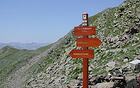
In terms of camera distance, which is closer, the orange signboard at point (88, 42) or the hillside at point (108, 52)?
the orange signboard at point (88, 42)

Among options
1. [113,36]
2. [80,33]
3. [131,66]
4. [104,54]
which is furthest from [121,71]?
[113,36]

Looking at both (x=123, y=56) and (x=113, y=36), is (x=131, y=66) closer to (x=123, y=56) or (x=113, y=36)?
(x=123, y=56)

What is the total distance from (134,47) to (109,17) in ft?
64.5

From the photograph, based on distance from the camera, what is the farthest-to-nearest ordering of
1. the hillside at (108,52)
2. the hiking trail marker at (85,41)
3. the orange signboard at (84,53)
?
the hillside at (108,52) < the orange signboard at (84,53) < the hiking trail marker at (85,41)

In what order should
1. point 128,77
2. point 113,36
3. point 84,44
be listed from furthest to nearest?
point 113,36 → point 128,77 → point 84,44

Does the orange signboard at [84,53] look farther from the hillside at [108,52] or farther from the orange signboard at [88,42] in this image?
the hillside at [108,52]

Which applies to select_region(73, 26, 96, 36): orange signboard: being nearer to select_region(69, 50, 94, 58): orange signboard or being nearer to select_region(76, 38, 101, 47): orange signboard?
select_region(76, 38, 101, 47): orange signboard

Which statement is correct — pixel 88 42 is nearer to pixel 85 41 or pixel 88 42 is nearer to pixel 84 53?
pixel 85 41

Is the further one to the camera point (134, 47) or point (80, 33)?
point (134, 47)

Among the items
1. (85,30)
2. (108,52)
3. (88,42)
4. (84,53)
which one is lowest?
(108,52)

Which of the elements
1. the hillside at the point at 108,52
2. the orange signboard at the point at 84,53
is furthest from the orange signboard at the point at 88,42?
the hillside at the point at 108,52

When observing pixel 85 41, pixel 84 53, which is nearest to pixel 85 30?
pixel 85 41

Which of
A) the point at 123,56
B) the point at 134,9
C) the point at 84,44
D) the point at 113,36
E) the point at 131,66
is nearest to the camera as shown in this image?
the point at 84,44

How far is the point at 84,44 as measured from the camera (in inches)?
942
